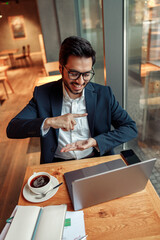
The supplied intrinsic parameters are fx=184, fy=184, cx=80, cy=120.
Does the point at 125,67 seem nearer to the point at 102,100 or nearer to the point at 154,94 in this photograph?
the point at 154,94

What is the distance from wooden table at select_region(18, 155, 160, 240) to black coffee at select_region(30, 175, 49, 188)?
0.24 feet

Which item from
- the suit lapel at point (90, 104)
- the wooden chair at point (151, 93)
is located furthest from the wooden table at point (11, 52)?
the suit lapel at point (90, 104)

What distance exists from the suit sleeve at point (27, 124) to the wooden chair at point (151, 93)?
955 millimetres

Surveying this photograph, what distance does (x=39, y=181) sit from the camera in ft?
2.74

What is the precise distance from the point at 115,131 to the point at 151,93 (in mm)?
724

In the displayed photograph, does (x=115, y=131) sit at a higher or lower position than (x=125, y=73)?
lower

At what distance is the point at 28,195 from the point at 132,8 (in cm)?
156

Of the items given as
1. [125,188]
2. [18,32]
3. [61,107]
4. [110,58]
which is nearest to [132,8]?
[110,58]

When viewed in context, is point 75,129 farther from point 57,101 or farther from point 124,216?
point 124,216

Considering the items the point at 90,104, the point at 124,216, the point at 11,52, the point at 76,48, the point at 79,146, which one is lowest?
the point at 124,216

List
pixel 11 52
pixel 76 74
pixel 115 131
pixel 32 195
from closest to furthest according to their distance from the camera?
1. pixel 32 195
2. pixel 76 74
3. pixel 115 131
4. pixel 11 52

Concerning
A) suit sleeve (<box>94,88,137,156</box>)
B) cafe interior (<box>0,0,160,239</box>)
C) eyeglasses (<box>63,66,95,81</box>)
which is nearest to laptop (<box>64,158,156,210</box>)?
suit sleeve (<box>94,88,137,156</box>)

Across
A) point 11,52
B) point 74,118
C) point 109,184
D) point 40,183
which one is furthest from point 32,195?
point 11,52

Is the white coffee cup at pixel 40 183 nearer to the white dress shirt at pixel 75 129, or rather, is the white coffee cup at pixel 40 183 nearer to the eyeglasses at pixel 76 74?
the white dress shirt at pixel 75 129
